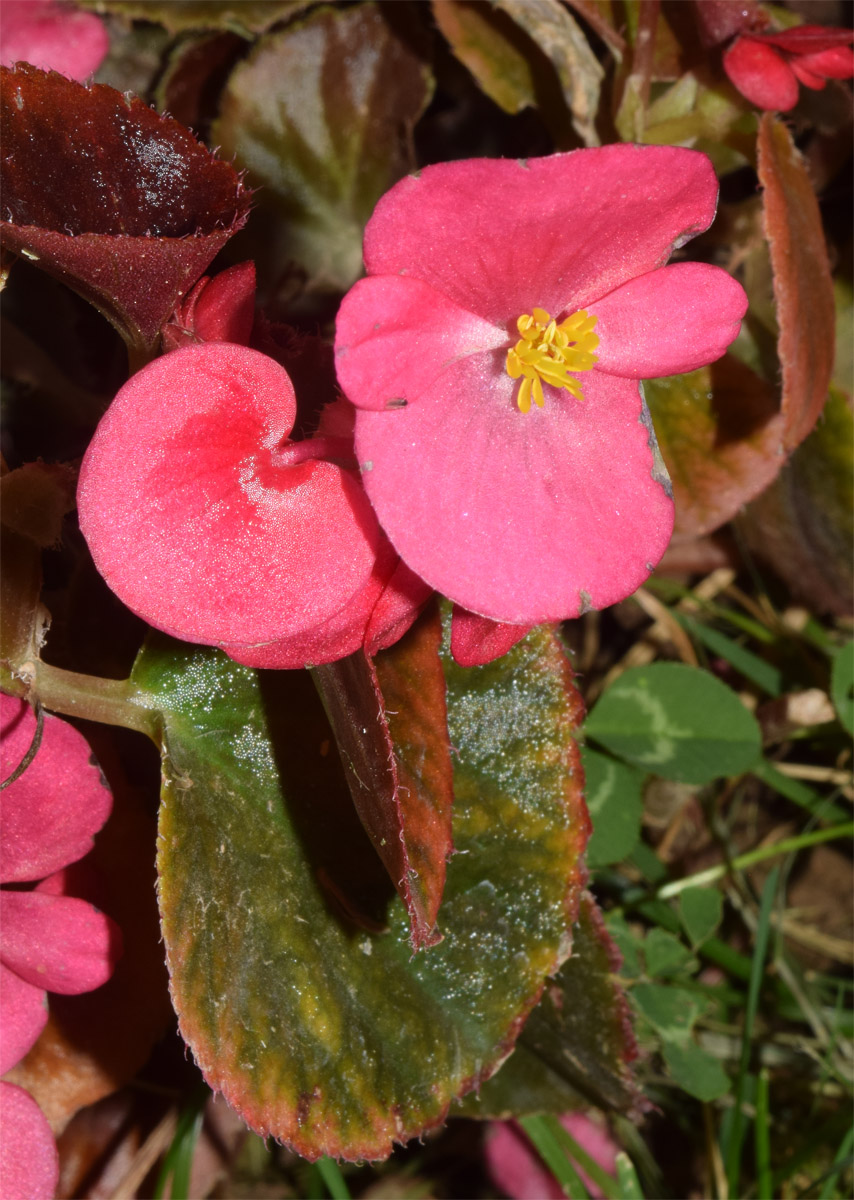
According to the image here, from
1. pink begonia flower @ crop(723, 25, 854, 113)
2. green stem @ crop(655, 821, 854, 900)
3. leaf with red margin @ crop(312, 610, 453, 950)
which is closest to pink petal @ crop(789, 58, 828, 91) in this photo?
pink begonia flower @ crop(723, 25, 854, 113)

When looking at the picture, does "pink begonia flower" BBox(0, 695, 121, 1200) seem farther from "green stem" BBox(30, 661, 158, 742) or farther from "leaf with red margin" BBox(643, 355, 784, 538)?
"leaf with red margin" BBox(643, 355, 784, 538)


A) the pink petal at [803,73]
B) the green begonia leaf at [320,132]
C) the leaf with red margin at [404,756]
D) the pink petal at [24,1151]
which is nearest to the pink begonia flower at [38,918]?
the pink petal at [24,1151]

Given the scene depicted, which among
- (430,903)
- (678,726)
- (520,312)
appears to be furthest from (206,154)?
(678,726)

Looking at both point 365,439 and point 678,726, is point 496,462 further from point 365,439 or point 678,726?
point 678,726

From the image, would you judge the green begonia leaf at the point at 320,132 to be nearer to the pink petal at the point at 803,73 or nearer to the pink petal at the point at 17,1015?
the pink petal at the point at 803,73

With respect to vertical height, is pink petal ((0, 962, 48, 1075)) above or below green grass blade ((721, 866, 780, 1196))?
above

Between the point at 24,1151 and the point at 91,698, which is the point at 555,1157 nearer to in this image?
the point at 24,1151

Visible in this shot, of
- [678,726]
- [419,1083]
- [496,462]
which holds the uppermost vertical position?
[496,462]
